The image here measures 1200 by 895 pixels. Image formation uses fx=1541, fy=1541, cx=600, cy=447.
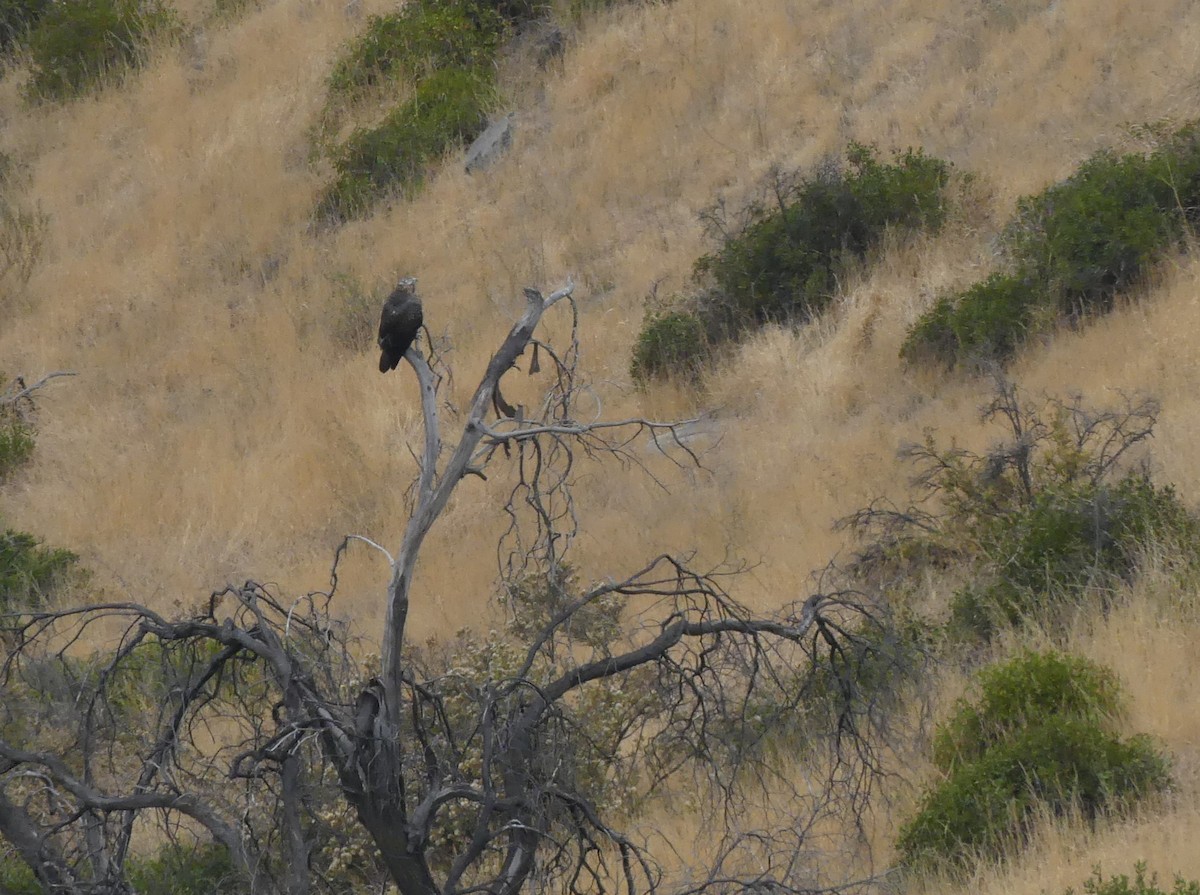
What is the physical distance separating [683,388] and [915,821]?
Answer: 21.9 ft

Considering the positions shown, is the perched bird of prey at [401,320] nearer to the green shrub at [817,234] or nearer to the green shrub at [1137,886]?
the green shrub at [1137,886]

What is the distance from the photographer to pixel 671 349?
12648 millimetres

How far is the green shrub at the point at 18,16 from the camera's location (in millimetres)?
23000

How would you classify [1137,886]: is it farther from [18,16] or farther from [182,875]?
[18,16]

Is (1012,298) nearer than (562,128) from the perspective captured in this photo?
Yes

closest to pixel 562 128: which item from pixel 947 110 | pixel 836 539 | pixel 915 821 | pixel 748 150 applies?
pixel 748 150

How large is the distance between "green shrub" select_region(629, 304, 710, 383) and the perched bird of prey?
8412mm

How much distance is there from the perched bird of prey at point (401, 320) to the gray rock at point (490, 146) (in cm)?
1304

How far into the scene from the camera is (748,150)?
1499 cm

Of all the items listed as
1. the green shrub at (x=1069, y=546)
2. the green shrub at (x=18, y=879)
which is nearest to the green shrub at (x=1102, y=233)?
the green shrub at (x=1069, y=546)

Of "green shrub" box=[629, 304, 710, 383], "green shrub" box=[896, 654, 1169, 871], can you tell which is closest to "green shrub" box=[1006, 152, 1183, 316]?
"green shrub" box=[629, 304, 710, 383]

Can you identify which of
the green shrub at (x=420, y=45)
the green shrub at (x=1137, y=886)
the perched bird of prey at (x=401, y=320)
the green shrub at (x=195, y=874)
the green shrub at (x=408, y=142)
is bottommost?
the green shrub at (x=1137, y=886)

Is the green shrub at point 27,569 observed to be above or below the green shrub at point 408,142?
below

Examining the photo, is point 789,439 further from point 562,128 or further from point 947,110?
point 562,128
